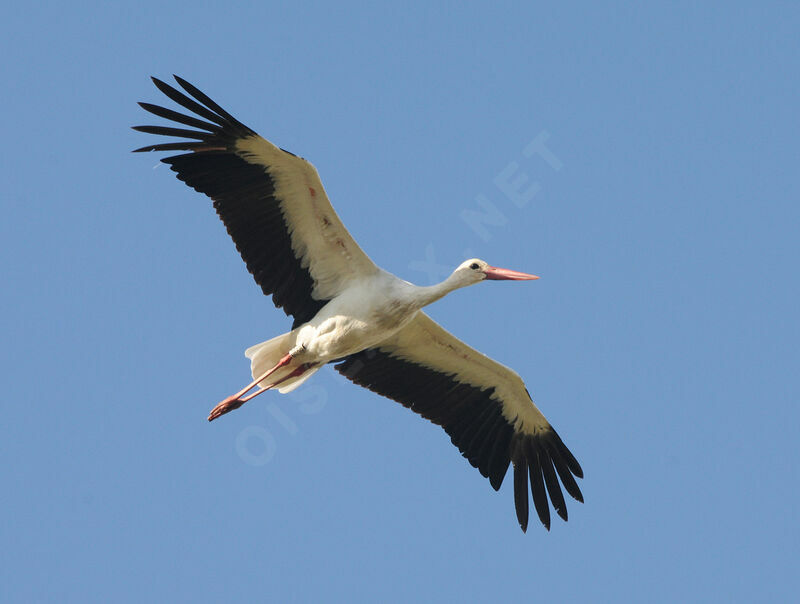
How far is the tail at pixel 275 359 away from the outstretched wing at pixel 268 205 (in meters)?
0.21

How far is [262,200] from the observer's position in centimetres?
1134

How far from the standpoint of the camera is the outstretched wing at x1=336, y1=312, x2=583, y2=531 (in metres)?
12.6

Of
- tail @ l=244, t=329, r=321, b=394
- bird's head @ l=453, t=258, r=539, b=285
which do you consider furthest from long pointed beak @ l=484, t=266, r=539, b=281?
tail @ l=244, t=329, r=321, b=394

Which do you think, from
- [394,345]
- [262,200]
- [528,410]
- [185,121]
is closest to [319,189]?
[262,200]

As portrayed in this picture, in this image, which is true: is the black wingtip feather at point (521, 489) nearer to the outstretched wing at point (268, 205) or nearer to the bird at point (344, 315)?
the bird at point (344, 315)

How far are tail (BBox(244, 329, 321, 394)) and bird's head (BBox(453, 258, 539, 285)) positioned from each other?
63.9 inches

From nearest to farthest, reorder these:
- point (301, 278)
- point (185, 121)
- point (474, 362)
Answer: point (185, 121), point (301, 278), point (474, 362)

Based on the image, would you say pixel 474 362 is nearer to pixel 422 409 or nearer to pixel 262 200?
pixel 422 409

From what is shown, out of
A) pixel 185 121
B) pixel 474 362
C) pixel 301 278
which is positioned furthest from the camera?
pixel 474 362

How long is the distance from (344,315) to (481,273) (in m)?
1.35

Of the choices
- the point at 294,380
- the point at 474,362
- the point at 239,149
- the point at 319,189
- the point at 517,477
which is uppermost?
the point at 239,149

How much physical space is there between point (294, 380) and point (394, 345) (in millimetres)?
1148

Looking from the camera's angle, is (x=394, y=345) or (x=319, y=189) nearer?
(x=319, y=189)

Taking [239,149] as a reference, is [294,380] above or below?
below
